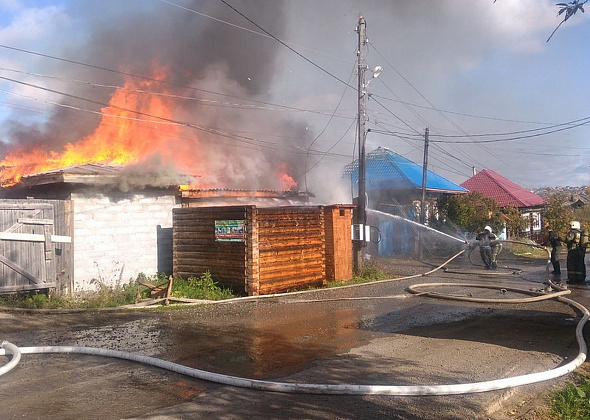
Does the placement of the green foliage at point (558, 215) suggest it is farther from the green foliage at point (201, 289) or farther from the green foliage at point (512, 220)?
the green foliage at point (201, 289)

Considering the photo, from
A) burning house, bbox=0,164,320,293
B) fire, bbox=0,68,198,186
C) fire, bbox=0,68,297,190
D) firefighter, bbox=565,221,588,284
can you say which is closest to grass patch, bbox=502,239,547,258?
firefighter, bbox=565,221,588,284

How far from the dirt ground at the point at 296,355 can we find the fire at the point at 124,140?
7573 mm

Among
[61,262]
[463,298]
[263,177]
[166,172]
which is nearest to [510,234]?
[263,177]

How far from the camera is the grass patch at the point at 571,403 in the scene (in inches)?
171

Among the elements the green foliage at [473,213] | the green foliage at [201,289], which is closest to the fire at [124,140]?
the green foliage at [201,289]

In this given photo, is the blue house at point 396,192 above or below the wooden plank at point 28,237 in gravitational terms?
above

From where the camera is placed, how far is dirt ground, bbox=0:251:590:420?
4.54 metres

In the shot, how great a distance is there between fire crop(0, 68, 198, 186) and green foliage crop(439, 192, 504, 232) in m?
13.0

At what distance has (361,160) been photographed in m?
16.1

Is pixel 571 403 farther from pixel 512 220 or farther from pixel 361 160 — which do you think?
pixel 512 220

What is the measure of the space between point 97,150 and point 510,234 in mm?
23928

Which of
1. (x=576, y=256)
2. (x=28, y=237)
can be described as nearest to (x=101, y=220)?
(x=28, y=237)

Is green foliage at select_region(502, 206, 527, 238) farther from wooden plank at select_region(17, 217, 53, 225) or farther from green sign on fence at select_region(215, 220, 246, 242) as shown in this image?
wooden plank at select_region(17, 217, 53, 225)

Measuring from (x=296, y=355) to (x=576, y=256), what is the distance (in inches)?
414
